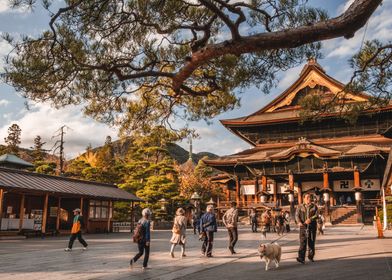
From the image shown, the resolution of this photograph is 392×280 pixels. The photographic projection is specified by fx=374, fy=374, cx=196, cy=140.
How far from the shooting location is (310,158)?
118 ft

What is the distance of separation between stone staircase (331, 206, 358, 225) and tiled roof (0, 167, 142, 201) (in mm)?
16880

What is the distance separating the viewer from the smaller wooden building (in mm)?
19531

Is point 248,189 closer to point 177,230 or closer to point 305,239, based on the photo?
point 177,230

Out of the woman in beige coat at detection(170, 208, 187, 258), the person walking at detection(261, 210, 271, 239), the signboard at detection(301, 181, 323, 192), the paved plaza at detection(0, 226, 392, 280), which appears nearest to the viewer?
the paved plaza at detection(0, 226, 392, 280)

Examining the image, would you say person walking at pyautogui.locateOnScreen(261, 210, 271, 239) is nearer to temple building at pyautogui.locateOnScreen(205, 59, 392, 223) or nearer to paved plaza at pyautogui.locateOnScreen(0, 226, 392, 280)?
paved plaza at pyautogui.locateOnScreen(0, 226, 392, 280)

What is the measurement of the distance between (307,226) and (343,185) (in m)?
30.1

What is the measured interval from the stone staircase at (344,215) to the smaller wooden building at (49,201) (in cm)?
1696

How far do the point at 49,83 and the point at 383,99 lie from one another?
29.5ft

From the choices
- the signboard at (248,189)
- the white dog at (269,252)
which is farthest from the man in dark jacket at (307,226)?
the signboard at (248,189)

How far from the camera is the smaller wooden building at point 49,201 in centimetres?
1953

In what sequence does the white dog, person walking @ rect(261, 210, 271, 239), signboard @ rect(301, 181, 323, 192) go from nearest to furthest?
the white dog → person walking @ rect(261, 210, 271, 239) → signboard @ rect(301, 181, 323, 192)

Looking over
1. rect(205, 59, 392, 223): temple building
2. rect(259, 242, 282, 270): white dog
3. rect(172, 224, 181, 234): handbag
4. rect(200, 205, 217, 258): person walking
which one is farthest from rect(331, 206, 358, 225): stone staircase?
rect(259, 242, 282, 270): white dog

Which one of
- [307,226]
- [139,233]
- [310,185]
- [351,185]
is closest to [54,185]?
[139,233]

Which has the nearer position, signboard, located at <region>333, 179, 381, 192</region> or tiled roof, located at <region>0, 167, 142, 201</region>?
tiled roof, located at <region>0, 167, 142, 201</region>
